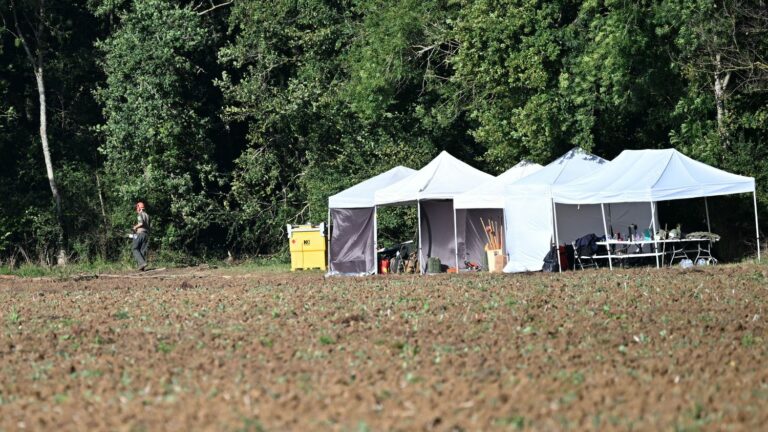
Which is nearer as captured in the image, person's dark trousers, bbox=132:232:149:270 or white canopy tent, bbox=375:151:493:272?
white canopy tent, bbox=375:151:493:272

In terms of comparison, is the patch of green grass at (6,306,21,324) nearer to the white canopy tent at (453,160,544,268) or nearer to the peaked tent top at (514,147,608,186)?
the peaked tent top at (514,147,608,186)

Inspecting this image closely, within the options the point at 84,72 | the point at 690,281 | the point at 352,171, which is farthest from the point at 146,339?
the point at 84,72

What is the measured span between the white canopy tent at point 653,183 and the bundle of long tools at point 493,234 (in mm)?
2954

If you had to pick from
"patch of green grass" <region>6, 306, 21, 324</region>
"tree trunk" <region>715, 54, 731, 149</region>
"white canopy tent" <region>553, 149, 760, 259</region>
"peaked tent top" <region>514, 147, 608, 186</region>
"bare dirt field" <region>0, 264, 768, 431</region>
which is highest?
"tree trunk" <region>715, 54, 731, 149</region>

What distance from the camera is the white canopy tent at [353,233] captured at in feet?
91.6

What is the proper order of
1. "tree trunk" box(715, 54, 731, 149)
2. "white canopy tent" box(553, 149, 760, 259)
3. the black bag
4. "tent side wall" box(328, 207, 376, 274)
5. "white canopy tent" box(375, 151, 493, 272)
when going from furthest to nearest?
"tent side wall" box(328, 207, 376, 274) → "tree trunk" box(715, 54, 731, 149) → "white canopy tent" box(375, 151, 493, 272) → the black bag → "white canopy tent" box(553, 149, 760, 259)

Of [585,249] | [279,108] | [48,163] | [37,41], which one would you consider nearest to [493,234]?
[585,249]

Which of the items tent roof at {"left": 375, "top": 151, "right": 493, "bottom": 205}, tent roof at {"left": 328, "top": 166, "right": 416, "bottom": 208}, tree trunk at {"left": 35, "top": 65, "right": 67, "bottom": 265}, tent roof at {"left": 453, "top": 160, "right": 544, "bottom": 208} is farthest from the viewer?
tree trunk at {"left": 35, "top": 65, "right": 67, "bottom": 265}

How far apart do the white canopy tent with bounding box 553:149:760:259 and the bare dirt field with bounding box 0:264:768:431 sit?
5.03 m

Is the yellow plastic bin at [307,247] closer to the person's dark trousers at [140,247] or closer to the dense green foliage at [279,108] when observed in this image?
the person's dark trousers at [140,247]

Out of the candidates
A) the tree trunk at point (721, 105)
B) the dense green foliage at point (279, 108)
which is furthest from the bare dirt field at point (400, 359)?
the dense green foliage at point (279, 108)

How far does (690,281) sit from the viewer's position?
18.2 metres

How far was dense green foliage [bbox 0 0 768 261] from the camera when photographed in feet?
94.2

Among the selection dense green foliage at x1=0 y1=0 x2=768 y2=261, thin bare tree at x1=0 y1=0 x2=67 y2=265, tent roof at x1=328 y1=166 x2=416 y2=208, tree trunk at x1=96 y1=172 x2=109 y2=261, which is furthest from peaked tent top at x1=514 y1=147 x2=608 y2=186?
thin bare tree at x1=0 y1=0 x2=67 y2=265
